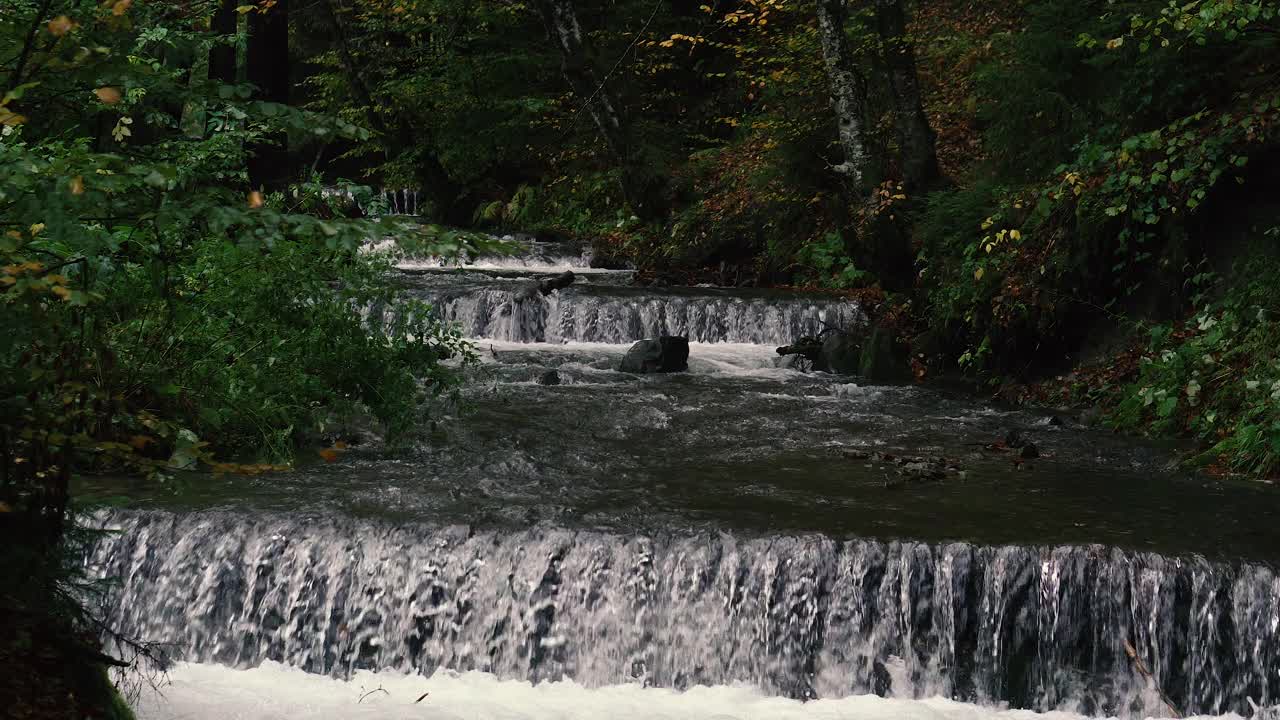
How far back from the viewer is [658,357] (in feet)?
41.7

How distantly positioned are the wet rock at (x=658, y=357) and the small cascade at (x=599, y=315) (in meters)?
1.85

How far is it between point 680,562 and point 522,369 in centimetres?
612

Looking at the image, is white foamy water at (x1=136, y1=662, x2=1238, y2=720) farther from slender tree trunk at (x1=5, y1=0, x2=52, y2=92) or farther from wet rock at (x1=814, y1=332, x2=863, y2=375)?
wet rock at (x1=814, y1=332, x2=863, y2=375)

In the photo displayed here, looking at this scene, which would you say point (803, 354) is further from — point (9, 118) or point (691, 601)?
point (9, 118)

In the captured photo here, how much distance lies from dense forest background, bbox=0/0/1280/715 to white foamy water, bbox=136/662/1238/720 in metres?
0.86

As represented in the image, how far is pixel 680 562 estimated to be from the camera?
6.57 m

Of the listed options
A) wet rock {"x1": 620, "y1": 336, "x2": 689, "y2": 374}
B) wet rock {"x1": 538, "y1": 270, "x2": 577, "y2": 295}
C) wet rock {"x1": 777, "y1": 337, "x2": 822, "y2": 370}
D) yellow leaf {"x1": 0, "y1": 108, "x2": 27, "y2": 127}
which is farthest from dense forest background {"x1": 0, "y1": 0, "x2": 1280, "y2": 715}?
wet rock {"x1": 538, "y1": 270, "x2": 577, "y2": 295}

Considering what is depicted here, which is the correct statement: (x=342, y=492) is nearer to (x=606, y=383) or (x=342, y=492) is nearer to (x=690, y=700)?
(x=690, y=700)

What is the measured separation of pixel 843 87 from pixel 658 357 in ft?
11.1

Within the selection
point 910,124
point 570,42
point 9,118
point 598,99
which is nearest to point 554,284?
point 570,42

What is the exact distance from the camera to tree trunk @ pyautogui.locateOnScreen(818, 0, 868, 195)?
12523 millimetres

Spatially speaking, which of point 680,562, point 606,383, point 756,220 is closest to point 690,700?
point 680,562

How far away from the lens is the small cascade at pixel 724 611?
20.7 ft

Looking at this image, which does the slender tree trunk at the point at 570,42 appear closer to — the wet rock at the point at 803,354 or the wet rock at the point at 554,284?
the wet rock at the point at 554,284
